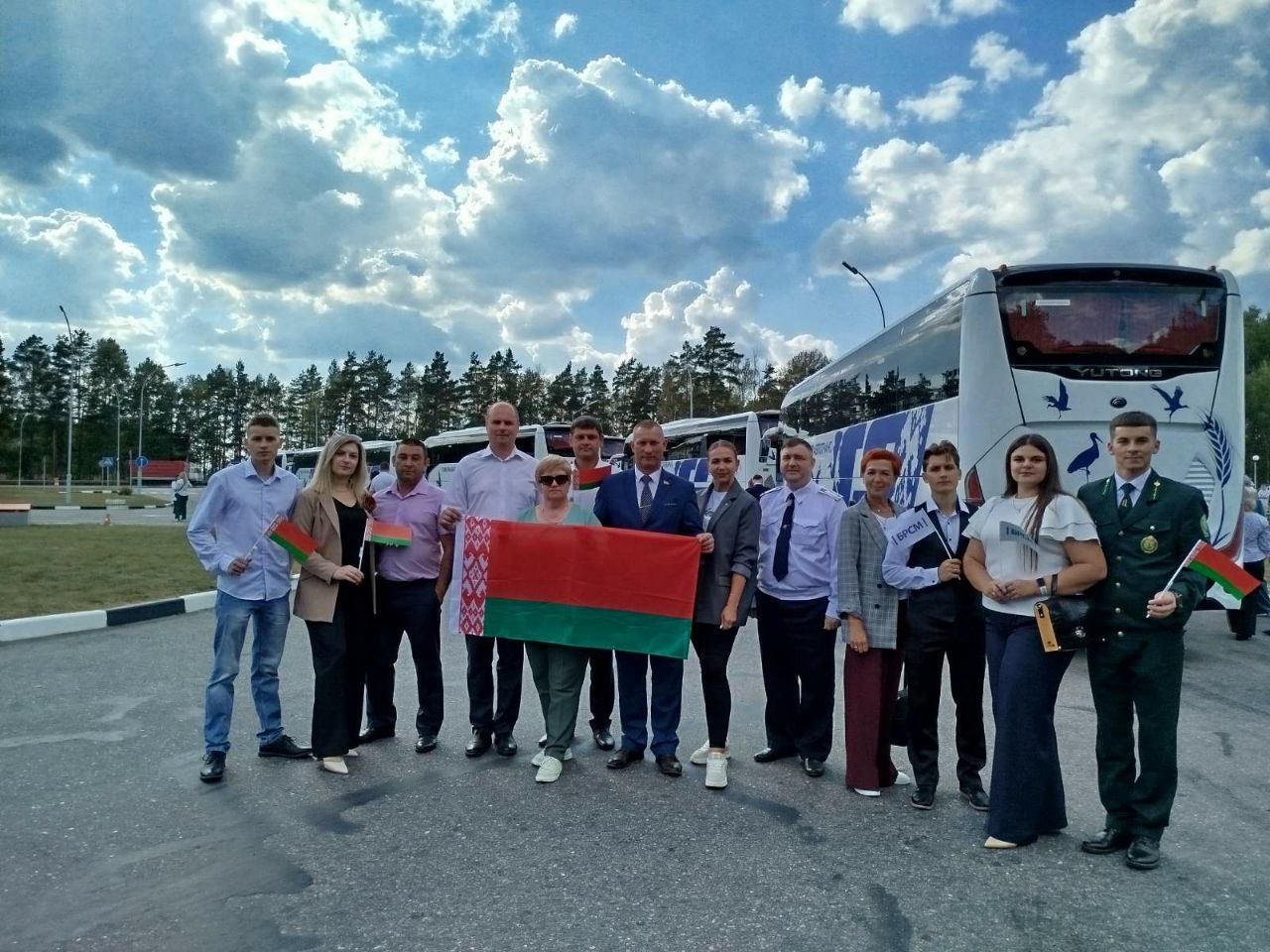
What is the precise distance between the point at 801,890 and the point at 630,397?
79778mm

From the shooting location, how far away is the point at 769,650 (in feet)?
17.5

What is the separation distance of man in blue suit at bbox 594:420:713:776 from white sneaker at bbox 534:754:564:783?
0.36 metres

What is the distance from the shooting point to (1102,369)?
8961mm

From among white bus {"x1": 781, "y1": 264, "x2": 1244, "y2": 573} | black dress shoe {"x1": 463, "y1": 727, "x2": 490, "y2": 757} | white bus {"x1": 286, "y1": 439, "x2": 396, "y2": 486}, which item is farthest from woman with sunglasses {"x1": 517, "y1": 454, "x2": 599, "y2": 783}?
white bus {"x1": 286, "y1": 439, "x2": 396, "y2": 486}

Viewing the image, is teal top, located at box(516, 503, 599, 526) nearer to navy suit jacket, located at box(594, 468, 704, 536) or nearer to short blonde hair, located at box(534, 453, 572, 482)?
navy suit jacket, located at box(594, 468, 704, 536)

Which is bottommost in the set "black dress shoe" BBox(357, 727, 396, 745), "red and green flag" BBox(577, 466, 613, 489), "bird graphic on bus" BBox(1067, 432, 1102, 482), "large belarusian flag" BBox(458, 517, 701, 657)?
"black dress shoe" BBox(357, 727, 396, 745)

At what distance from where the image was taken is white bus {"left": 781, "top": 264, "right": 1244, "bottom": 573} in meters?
8.89

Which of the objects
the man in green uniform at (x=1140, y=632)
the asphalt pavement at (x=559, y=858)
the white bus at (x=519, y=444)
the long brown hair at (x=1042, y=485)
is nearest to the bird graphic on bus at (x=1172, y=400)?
the asphalt pavement at (x=559, y=858)

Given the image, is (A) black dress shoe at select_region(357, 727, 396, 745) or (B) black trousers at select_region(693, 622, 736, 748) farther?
(A) black dress shoe at select_region(357, 727, 396, 745)

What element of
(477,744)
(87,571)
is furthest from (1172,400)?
Answer: (87,571)

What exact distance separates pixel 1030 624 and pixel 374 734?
4.05 metres

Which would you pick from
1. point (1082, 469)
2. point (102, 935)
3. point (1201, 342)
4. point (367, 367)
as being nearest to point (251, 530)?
point (102, 935)

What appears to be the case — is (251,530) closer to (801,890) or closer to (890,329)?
(801,890)

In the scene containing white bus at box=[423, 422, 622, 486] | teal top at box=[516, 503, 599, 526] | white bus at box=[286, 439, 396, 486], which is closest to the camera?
teal top at box=[516, 503, 599, 526]
